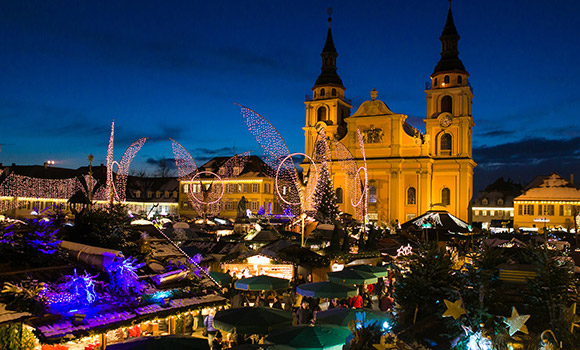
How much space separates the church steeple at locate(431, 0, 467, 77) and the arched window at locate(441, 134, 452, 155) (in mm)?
7460

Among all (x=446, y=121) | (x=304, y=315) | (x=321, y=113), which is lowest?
(x=304, y=315)

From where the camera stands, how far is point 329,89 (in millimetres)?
68312

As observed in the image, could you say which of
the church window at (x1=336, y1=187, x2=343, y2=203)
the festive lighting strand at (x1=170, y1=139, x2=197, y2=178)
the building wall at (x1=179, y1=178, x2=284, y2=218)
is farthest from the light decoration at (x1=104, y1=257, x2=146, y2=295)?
the building wall at (x1=179, y1=178, x2=284, y2=218)

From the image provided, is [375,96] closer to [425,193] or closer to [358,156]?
[358,156]

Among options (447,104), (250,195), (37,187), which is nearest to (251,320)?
(447,104)

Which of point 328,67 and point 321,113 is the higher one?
point 328,67

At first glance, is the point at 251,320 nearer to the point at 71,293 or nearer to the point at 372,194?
the point at 71,293

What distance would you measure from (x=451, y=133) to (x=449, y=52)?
32.2 feet

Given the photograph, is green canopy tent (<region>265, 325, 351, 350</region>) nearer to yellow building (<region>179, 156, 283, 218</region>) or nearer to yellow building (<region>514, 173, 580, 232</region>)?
yellow building (<region>514, 173, 580, 232</region>)

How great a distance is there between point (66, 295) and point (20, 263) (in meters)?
1.18

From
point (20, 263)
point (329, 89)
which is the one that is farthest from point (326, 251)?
point (329, 89)

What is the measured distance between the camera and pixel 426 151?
200 feet

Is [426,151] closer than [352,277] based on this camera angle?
No

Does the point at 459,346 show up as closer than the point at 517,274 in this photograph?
Yes
